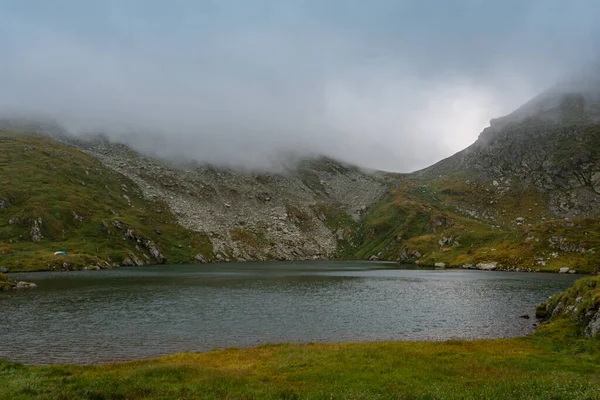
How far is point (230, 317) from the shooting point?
68.6 metres

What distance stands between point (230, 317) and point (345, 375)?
145ft

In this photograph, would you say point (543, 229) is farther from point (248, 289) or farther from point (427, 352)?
point (427, 352)

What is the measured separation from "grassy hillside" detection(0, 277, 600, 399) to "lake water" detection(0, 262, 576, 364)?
33.3 ft

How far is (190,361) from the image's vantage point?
37250mm

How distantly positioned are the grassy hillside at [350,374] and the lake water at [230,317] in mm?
10147

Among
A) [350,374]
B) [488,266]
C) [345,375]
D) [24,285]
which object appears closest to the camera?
[345,375]

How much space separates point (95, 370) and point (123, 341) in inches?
741

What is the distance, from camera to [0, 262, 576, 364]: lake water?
1981 inches

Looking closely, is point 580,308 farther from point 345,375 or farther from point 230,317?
point 230,317

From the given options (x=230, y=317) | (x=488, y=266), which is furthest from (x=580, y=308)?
(x=488, y=266)

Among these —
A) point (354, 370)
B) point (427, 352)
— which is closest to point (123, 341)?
point (354, 370)

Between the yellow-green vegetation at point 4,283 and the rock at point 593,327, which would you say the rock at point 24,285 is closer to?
the yellow-green vegetation at point 4,283

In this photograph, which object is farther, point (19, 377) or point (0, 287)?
point (0, 287)

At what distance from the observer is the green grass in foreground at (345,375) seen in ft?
73.8
